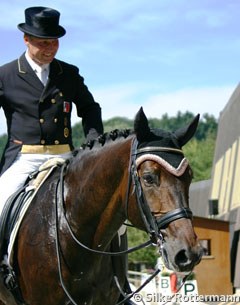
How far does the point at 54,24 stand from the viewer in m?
7.20

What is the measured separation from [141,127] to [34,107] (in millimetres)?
1484

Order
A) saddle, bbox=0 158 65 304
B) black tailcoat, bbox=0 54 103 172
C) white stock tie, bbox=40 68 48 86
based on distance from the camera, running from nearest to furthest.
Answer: saddle, bbox=0 158 65 304
black tailcoat, bbox=0 54 103 172
white stock tie, bbox=40 68 48 86

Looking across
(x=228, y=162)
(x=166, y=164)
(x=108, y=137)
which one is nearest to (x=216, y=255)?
(x=228, y=162)

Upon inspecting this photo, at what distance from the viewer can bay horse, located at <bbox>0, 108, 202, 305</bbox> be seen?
584cm

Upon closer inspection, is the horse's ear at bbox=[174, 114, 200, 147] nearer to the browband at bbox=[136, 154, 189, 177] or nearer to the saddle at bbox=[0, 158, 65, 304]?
the browband at bbox=[136, 154, 189, 177]

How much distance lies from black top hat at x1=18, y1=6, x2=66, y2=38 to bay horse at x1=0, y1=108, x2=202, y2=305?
3.62ft

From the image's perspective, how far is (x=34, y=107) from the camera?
722cm

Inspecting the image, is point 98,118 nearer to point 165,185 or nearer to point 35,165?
point 35,165

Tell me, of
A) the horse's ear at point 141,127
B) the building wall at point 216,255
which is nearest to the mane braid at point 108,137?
the horse's ear at point 141,127

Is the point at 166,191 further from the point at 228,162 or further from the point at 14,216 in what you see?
the point at 228,162

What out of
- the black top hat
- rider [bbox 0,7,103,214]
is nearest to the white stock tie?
rider [bbox 0,7,103,214]

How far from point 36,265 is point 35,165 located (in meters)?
1.03

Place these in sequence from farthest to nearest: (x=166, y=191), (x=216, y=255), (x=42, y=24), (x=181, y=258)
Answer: (x=216, y=255) → (x=42, y=24) → (x=166, y=191) → (x=181, y=258)

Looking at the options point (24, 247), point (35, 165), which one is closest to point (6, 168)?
point (35, 165)
